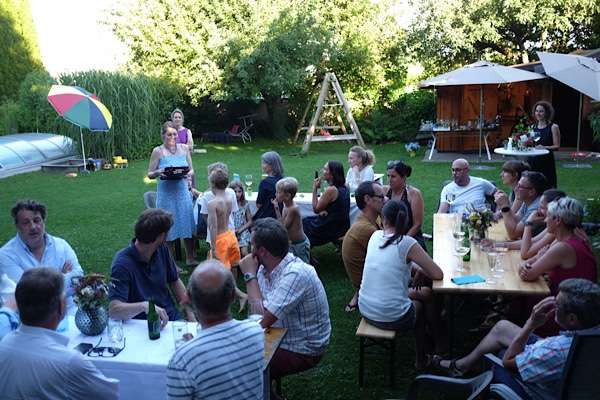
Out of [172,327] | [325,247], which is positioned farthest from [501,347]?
[325,247]

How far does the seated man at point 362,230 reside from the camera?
452cm

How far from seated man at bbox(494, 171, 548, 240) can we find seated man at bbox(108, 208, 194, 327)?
2.73m

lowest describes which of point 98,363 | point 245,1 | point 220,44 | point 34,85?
point 98,363

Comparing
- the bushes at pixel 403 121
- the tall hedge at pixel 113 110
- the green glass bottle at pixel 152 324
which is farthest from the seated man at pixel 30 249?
the bushes at pixel 403 121

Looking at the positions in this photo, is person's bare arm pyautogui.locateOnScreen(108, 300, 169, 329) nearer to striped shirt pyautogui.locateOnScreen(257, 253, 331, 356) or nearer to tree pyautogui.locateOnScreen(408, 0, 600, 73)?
striped shirt pyautogui.locateOnScreen(257, 253, 331, 356)

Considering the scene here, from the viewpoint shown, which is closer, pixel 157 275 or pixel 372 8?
pixel 157 275

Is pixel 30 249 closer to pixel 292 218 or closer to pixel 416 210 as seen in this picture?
pixel 292 218

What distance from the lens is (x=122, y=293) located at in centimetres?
321

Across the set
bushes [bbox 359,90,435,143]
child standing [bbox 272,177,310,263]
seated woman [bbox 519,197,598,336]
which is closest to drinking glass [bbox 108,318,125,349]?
seated woman [bbox 519,197,598,336]

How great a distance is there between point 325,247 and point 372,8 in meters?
15.9

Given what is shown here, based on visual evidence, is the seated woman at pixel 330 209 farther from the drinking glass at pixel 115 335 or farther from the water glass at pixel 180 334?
the drinking glass at pixel 115 335

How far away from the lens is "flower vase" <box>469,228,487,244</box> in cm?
439

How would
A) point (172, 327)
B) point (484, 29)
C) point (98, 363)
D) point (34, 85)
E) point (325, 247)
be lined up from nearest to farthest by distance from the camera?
point (98, 363)
point (172, 327)
point (325, 247)
point (34, 85)
point (484, 29)

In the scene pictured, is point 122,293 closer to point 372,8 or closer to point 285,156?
point 285,156
